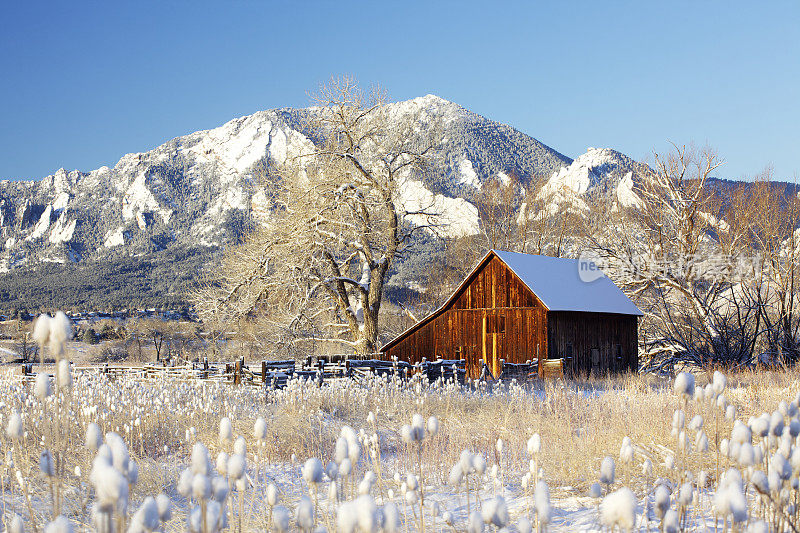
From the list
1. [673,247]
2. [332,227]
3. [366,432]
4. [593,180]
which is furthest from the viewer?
[593,180]

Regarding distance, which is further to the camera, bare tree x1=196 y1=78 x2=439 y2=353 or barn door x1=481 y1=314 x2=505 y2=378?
bare tree x1=196 y1=78 x2=439 y2=353

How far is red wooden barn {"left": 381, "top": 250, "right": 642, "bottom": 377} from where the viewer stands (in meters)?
23.0

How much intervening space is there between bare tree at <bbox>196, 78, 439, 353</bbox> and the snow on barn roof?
658cm

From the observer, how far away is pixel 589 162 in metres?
96.7

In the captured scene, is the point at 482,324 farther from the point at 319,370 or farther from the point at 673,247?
the point at 673,247

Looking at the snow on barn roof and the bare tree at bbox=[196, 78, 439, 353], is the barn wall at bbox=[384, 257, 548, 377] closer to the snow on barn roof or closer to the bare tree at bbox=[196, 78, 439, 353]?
the snow on barn roof

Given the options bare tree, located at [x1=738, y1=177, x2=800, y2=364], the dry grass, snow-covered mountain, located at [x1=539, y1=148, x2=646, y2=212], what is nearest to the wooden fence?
the dry grass

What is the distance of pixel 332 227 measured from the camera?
29.5 m

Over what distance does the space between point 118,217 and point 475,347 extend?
390ft

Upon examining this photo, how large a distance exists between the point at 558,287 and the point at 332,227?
10.9 metres

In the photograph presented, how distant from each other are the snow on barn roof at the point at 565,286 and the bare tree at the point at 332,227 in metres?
6.58

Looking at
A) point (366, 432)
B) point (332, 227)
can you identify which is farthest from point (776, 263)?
point (366, 432)

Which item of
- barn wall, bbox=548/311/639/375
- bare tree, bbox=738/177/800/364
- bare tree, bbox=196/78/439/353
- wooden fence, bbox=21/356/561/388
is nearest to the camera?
wooden fence, bbox=21/356/561/388

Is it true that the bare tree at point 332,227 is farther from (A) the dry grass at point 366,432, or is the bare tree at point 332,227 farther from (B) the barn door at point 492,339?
(A) the dry grass at point 366,432
